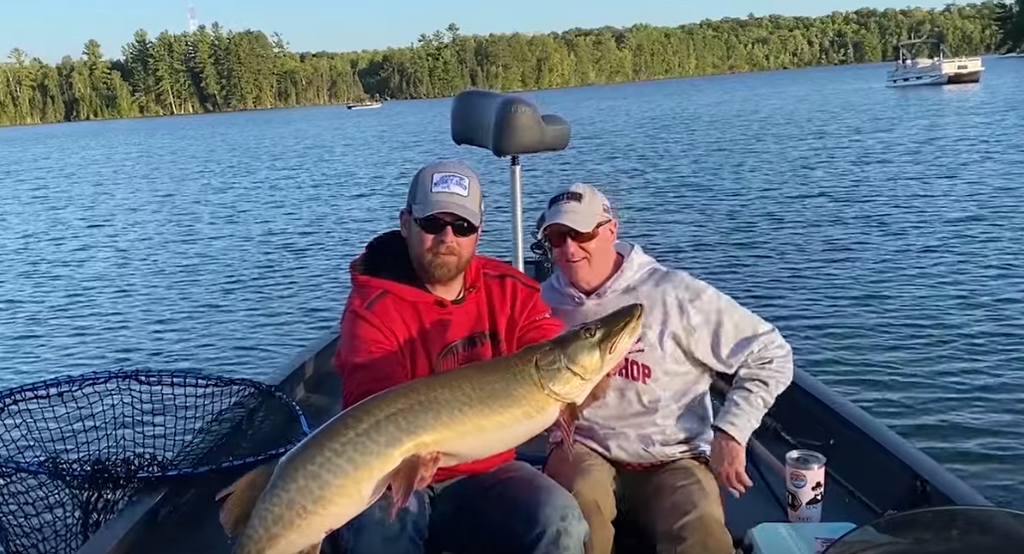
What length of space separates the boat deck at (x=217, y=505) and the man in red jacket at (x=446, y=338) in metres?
1.03

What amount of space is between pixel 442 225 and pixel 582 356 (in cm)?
80

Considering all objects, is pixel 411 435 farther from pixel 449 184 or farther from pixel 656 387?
pixel 656 387

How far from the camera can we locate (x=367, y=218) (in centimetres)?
2319

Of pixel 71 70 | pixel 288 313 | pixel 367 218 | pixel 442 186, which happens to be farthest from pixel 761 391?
pixel 71 70

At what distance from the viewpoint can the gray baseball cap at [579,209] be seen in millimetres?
3760

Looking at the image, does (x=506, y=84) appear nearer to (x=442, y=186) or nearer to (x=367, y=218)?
(x=367, y=218)

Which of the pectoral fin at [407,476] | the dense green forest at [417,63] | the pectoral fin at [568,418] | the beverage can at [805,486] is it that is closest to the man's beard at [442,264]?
the pectoral fin at [568,418]

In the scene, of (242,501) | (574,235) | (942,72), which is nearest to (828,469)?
(574,235)

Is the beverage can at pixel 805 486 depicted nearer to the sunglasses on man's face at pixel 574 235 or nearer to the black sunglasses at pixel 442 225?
the sunglasses on man's face at pixel 574 235

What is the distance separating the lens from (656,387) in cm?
378

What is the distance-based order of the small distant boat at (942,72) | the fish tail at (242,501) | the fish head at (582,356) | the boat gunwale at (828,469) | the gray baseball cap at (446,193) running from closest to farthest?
the fish tail at (242,501) → the fish head at (582,356) → the gray baseball cap at (446,193) → the boat gunwale at (828,469) → the small distant boat at (942,72)

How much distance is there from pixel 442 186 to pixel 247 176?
108 feet

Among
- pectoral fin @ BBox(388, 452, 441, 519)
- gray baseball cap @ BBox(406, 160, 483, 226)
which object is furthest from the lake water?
pectoral fin @ BBox(388, 452, 441, 519)

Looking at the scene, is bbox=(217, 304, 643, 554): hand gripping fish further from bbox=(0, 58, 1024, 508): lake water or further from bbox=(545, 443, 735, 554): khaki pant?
bbox=(0, 58, 1024, 508): lake water
